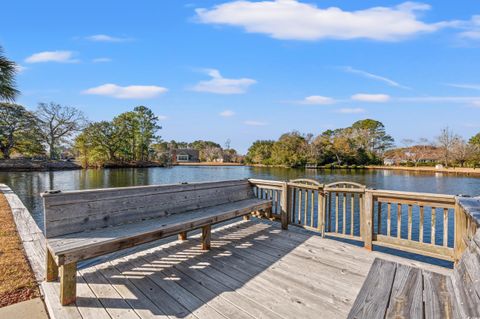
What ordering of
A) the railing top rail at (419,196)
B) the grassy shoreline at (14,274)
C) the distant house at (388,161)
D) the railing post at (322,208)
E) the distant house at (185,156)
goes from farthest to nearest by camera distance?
the distant house at (185,156), the distant house at (388,161), the railing post at (322,208), the railing top rail at (419,196), the grassy shoreline at (14,274)

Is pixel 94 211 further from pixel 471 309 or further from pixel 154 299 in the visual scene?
pixel 471 309

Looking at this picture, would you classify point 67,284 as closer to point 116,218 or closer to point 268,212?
point 116,218

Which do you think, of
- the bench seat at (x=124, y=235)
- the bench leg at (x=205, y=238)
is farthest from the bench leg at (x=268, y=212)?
the bench leg at (x=205, y=238)

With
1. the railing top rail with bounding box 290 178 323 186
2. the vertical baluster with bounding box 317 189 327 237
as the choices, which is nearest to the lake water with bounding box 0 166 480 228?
the railing top rail with bounding box 290 178 323 186

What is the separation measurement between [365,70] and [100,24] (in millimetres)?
14912

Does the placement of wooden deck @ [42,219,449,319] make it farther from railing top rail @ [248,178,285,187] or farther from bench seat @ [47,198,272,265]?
railing top rail @ [248,178,285,187]

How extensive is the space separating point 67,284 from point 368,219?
357 centimetres

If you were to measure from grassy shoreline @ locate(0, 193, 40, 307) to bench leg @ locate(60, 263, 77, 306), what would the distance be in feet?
1.27

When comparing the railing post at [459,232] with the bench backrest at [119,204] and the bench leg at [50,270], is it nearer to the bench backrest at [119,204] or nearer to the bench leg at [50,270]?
the bench backrest at [119,204]

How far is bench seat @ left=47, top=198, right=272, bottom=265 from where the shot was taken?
7.06 ft

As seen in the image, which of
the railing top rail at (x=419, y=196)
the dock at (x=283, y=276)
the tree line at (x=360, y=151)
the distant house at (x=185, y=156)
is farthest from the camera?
the distant house at (x=185, y=156)

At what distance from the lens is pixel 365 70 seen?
16.4m

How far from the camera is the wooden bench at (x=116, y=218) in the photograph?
222 cm

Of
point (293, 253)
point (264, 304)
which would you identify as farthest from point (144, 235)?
point (293, 253)
